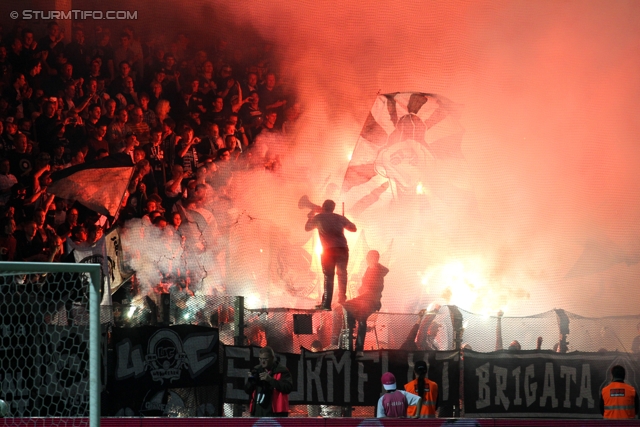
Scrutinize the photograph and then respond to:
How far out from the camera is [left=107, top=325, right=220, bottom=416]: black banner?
34.0 ft

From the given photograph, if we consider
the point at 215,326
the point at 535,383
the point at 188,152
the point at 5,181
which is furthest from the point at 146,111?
the point at 535,383

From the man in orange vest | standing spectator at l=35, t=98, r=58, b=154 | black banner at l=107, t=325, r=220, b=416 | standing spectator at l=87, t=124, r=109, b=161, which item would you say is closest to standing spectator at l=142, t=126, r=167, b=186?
standing spectator at l=87, t=124, r=109, b=161

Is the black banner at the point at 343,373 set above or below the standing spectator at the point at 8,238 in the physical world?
below

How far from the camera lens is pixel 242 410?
34.2ft

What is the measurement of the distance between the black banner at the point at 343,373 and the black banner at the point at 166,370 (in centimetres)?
28

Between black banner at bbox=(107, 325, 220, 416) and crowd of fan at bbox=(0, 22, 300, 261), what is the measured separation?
2.95 m

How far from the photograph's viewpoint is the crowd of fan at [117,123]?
1301 cm

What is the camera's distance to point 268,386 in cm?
805

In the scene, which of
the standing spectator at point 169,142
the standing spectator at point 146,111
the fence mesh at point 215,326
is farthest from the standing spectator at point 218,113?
the fence mesh at point 215,326

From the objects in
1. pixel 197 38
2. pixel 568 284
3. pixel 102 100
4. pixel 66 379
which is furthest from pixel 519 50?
pixel 66 379

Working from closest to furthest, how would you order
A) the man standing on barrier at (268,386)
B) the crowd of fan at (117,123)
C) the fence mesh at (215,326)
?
the man standing on barrier at (268,386), the fence mesh at (215,326), the crowd of fan at (117,123)

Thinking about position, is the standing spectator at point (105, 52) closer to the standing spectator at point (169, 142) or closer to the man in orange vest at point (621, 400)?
the standing spectator at point (169, 142)

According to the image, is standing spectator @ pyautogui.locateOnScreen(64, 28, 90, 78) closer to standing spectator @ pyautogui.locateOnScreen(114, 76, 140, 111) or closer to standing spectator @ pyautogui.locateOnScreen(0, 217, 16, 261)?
standing spectator @ pyautogui.locateOnScreen(114, 76, 140, 111)

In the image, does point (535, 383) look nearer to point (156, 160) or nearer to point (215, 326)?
point (215, 326)
